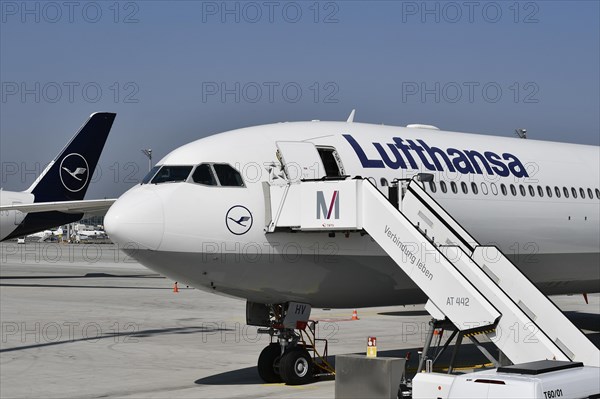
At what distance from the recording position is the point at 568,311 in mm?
32688

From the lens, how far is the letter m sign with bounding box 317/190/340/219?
49.7 feet

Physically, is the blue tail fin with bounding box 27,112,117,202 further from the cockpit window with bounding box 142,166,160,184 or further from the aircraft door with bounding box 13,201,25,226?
the cockpit window with bounding box 142,166,160,184

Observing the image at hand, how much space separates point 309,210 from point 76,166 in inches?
1619

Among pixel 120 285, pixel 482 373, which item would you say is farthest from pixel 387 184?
pixel 120 285

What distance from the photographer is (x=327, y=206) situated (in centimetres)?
1520

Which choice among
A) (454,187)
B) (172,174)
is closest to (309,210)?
(172,174)

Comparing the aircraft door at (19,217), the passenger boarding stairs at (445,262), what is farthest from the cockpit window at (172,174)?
the aircraft door at (19,217)

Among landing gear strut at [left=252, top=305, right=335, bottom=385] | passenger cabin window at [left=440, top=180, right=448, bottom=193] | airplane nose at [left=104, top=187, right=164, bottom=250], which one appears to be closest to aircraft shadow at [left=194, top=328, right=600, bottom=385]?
landing gear strut at [left=252, top=305, right=335, bottom=385]

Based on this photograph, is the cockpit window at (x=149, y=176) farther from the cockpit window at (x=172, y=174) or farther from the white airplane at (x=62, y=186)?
the white airplane at (x=62, y=186)

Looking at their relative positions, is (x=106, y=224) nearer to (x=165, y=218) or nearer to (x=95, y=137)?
(x=165, y=218)

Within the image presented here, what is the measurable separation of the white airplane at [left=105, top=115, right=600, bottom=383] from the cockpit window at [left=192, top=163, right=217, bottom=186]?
2 centimetres

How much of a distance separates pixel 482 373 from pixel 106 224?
7009 mm

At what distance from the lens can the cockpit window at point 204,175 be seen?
15.7m

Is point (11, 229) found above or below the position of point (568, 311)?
above
